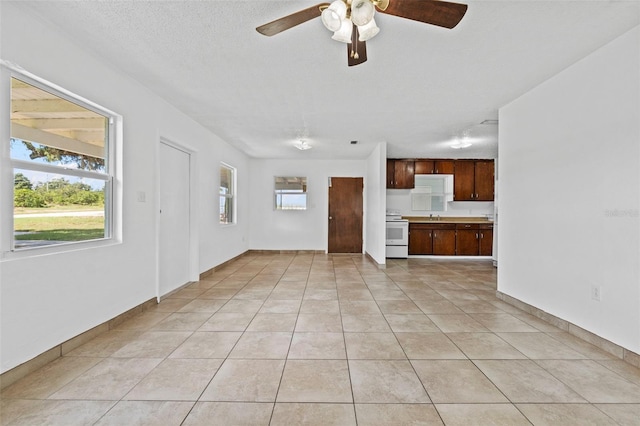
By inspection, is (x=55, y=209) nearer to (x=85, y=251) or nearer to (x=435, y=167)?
(x=85, y=251)

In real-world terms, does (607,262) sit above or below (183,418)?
above

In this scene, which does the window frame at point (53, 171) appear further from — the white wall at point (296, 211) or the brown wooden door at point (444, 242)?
the brown wooden door at point (444, 242)

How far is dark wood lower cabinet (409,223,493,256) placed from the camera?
719cm

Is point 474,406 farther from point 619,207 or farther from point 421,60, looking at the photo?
point 421,60

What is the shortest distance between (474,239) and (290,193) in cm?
452

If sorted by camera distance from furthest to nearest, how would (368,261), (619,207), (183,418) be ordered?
(368,261), (619,207), (183,418)

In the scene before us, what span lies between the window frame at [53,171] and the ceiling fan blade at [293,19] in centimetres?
164

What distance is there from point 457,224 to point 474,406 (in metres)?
5.96

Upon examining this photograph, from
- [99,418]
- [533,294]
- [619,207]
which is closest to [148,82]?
[99,418]

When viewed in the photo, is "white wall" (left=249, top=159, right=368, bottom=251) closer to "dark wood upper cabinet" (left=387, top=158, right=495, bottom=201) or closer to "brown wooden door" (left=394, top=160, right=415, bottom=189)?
"brown wooden door" (left=394, top=160, right=415, bottom=189)

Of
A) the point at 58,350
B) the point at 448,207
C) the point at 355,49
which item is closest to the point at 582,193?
the point at 355,49

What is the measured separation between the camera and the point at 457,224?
7176mm

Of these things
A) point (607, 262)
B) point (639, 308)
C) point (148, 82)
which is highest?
point (148, 82)

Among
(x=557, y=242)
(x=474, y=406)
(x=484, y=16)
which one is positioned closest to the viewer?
(x=474, y=406)
